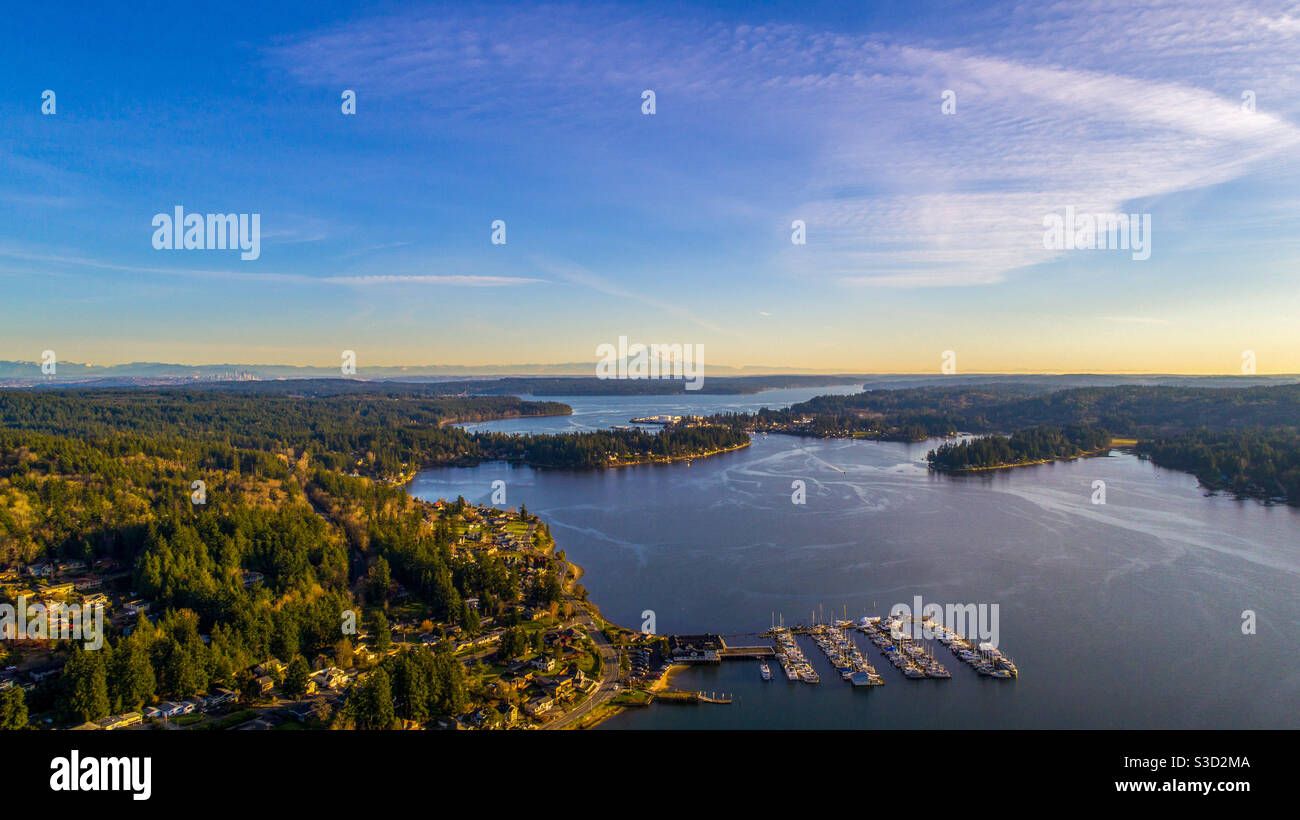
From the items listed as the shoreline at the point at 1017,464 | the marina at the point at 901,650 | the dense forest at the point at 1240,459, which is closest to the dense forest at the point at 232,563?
the marina at the point at 901,650

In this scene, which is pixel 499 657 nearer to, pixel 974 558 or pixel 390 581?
pixel 390 581

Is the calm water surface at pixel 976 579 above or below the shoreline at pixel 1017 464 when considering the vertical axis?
below

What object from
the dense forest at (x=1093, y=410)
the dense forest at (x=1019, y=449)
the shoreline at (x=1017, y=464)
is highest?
the dense forest at (x=1093, y=410)

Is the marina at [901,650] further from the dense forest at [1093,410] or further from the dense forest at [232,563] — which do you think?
the dense forest at [1093,410]

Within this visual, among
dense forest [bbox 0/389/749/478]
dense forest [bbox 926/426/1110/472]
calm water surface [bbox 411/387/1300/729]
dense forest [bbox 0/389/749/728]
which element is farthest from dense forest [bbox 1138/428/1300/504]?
dense forest [bbox 0/389/749/728]
